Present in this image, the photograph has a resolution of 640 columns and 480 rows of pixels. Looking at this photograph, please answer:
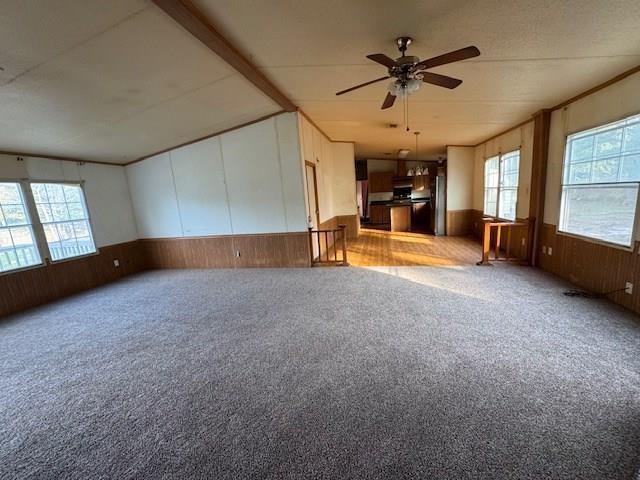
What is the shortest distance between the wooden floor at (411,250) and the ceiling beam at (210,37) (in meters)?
3.57

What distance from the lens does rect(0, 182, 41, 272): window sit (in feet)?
13.7

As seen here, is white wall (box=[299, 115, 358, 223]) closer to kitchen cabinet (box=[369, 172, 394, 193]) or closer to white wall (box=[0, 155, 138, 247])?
kitchen cabinet (box=[369, 172, 394, 193])

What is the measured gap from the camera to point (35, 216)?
14.9ft

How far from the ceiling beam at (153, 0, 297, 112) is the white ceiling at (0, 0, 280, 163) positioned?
0.43 ft

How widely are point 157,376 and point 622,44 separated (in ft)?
16.8

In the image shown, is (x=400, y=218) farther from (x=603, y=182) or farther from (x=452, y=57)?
(x=452, y=57)

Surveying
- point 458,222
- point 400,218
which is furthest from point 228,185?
point 458,222

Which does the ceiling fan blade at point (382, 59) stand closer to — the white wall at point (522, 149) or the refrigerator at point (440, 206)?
the white wall at point (522, 149)

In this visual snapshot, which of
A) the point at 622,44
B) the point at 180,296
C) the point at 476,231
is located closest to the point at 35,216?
the point at 180,296

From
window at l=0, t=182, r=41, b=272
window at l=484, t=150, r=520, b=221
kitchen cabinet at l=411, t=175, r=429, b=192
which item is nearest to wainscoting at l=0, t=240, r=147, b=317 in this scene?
window at l=0, t=182, r=41, b=272

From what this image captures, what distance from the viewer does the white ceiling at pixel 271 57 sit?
208 cm

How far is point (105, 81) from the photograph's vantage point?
287cm

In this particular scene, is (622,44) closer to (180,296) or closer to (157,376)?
(157,376)

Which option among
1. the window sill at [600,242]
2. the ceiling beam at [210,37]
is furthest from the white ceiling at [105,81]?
the window sill at [600,242]
